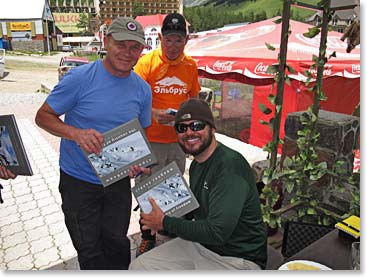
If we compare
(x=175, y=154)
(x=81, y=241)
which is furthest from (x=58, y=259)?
(x=175, y=154)

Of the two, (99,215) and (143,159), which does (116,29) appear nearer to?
(143,159)

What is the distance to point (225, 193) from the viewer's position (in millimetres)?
1474

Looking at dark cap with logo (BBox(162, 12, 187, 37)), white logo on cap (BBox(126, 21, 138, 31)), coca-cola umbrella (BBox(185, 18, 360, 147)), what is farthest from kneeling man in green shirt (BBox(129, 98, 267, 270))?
coca-cola umbrella (BBox(185, 18, 360, 147))

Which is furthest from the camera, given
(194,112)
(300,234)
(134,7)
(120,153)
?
(134,7)

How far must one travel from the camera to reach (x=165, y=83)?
8.67 ft

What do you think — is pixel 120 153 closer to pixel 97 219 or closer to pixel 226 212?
pixel 97 219

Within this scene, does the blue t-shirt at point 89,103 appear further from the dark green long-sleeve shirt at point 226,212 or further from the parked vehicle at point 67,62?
the parked vehicle at point 67,62

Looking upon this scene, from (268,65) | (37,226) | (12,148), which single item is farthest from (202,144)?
(268,65)

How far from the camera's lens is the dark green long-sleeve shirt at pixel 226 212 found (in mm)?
1469

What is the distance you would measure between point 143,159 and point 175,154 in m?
1.00

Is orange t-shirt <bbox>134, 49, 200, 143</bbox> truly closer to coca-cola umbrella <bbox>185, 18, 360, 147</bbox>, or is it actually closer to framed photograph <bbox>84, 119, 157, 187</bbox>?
framed photograph <bbox>84, 119, 157, 187</bbox>

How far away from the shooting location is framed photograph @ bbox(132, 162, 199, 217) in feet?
5.38

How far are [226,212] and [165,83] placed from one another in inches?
57.7

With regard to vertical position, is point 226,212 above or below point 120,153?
below
